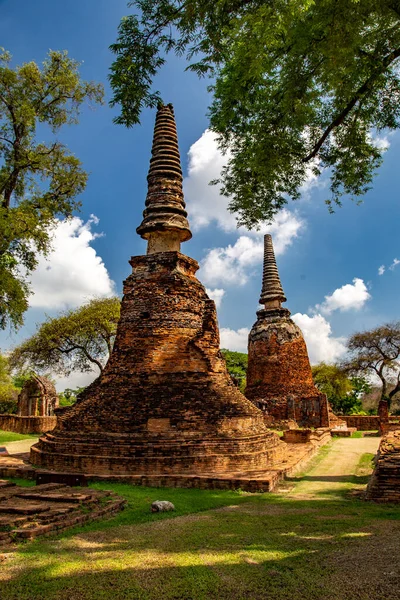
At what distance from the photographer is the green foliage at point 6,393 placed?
116ft

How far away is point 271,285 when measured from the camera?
27828mm

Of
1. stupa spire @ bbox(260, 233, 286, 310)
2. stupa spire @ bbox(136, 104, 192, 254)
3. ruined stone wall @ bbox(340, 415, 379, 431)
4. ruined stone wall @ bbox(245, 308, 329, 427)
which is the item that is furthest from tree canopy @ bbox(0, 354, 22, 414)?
stupa spire @ bbox(136, 104, 192, 254)

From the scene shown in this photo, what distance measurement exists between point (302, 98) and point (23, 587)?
8.30 m

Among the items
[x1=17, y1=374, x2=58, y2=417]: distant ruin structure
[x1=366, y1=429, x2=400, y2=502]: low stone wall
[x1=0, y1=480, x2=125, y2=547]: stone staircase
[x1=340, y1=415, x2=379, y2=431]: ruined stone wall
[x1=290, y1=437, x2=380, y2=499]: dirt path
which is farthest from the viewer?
[x1=340, y1=415, x2=379, y2=431]: ruined stone wall

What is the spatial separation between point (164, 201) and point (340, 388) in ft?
105

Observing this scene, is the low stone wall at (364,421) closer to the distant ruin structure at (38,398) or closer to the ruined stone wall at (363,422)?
the ruined stone wall at (363,422)

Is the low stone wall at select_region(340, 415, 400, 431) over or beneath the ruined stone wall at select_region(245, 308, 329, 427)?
beneath

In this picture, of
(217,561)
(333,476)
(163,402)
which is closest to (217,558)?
(217,561)

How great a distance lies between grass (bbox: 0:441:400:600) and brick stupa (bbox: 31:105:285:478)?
9.33 ft

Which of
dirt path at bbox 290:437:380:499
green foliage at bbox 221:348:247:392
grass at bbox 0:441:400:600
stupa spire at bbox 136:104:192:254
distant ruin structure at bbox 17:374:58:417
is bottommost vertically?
dirt path at bbox 290:437:380:499

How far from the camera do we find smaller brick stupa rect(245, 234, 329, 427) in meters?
24.3

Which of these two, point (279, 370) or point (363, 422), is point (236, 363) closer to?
point (363, 422)

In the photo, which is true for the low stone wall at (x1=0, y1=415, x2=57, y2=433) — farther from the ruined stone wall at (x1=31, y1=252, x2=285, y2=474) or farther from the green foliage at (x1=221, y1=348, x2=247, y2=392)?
the green foliage at (x1=221, y1=348, x2=247, y2=392)

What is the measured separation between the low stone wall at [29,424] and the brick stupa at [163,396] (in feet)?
38.8
